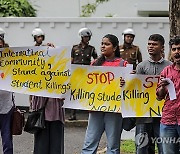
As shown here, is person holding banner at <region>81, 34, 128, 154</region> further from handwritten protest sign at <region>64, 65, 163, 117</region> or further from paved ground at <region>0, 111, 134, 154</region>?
paved ground at <region>0, 111, 134, 154</region>

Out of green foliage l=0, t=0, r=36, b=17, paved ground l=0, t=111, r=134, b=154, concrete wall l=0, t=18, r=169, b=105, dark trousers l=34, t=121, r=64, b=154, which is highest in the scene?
green foliage l=0, t=0, r=36, b=17

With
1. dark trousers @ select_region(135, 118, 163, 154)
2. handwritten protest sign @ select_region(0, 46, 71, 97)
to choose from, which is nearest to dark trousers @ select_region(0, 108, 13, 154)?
handwritten protest sign @ select_region(0, 46, 71, 97)

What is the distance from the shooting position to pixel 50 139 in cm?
689

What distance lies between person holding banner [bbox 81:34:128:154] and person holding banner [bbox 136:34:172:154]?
255 millimetres

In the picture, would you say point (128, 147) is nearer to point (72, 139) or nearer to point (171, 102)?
point (72, 139)

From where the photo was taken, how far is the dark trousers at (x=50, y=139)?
6836 millimetres

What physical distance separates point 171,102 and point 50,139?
1893 mm

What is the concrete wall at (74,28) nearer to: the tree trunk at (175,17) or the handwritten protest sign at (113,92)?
the tree trunk at (175,17)

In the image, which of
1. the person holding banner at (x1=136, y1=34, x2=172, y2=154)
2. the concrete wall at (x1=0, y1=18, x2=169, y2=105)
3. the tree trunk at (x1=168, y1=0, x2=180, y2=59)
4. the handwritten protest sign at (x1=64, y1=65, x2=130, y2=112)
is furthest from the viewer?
the concrete wall at (x1=0, y1=18, x2=169, y2=105)

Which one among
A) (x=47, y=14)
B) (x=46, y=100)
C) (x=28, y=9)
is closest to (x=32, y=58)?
(x=46, y=100)

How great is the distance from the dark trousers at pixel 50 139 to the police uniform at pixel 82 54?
3865 millimetres

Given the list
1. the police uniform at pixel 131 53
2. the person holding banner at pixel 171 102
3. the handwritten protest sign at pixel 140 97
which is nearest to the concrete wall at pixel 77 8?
the police uniform at pixel 131 53

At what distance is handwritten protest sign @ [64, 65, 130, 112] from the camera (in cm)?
673

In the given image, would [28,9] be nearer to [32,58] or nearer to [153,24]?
[153,24]
